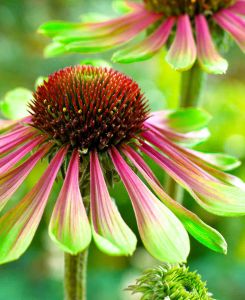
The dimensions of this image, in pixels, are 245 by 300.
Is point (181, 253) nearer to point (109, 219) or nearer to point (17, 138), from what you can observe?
point (109, 219)

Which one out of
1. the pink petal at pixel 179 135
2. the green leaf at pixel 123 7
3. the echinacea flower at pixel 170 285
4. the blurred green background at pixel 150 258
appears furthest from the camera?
the blurred green background at pixel 150 258

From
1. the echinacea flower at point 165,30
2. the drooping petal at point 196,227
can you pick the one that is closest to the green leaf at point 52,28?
the echinacea flower at point 165,30

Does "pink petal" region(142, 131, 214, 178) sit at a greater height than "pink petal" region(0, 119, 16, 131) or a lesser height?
lesser

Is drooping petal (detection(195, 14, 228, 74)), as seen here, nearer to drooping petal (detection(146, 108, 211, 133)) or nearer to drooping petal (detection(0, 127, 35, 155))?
drooping petal (detection(146, 108, 211, 133))

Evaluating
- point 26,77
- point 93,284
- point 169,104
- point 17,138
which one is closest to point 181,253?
point 17,138

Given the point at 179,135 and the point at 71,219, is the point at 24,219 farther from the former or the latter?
the point at 179,135

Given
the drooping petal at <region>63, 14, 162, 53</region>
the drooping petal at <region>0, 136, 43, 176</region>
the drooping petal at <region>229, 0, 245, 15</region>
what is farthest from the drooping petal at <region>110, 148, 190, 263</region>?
the drooping petal at <region>229, 0, 245, 15</region>

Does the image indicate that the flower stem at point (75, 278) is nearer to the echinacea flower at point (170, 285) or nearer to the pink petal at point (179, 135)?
the echinacea flower at point (170, 285)
